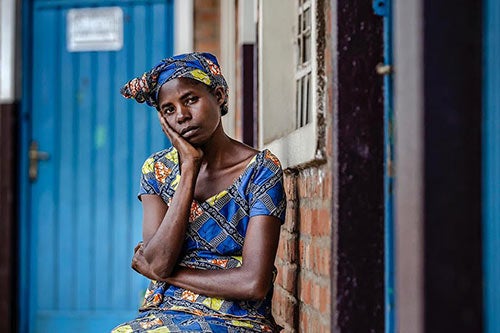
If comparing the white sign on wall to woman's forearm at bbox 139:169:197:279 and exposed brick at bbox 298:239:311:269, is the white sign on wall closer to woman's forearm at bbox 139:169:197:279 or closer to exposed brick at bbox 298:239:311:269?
exposed brick at bbox 298:239:311:269

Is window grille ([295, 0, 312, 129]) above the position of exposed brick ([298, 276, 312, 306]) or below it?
above

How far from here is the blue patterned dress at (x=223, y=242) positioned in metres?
2.87

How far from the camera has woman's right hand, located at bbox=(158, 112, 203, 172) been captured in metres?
2.96

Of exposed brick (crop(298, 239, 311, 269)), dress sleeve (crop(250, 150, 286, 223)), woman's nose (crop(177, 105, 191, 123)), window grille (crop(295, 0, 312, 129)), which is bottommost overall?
exposed brick (crop(298, 239, 311, 269))

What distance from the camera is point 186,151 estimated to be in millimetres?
2977

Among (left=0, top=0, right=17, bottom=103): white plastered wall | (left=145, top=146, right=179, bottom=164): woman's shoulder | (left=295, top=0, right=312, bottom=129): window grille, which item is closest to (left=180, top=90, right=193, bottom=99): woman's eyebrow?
(left=145, top=146, right=179, bottom=164): woman's shoulder

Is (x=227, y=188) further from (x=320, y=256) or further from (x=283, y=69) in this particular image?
(x=283, y=69)

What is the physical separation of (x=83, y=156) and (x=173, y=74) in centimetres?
391

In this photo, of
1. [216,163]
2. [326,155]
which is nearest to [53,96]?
[216,163]

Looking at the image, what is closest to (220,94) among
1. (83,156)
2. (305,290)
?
(305,290)

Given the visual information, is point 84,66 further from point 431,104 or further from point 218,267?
point 431,104
